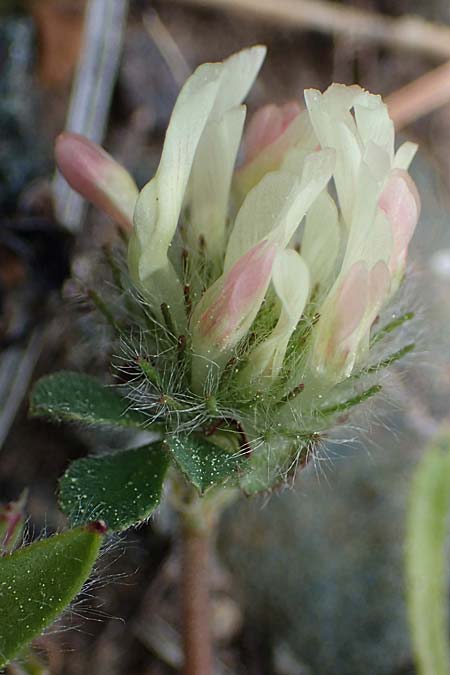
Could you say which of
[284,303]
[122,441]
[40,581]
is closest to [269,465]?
[284,303]

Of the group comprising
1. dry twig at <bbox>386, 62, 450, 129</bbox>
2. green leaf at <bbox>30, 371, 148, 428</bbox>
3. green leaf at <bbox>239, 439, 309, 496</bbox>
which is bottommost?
green leaf at <bbox>239, 439, 309, 496</bbox>

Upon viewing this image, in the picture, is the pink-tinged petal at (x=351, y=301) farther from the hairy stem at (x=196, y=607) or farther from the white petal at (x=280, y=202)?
the hairy stem at (x=196, y=607)

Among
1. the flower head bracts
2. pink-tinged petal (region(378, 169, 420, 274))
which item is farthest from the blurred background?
pink-tinged petal (region(378, 169, 420, 274))

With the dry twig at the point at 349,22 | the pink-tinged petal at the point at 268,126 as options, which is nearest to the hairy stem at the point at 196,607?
the pink-tinged petal at the point at 268,126

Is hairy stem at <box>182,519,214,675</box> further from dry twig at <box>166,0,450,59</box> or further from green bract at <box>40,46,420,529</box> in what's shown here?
dry twig at <box>166,0,450,59</box>

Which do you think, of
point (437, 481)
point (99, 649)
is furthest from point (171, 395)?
point (99, 649)

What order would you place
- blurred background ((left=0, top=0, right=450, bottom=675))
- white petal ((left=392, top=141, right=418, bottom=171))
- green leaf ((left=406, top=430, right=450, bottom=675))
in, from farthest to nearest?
blurred background ((left=0, top=0, right=450, bottom=675)) → green leaf ((left=406, top=430, right=450, bottom=675)) → white petal ((left=392, top=141, right=418, bottom=171))

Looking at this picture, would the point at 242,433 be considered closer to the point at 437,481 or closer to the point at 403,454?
the point at 437,481

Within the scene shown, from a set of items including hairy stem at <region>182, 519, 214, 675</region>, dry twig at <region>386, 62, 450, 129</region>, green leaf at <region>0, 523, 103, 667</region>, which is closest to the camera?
green leaf at <region>0, 523, 103, 667</region>
